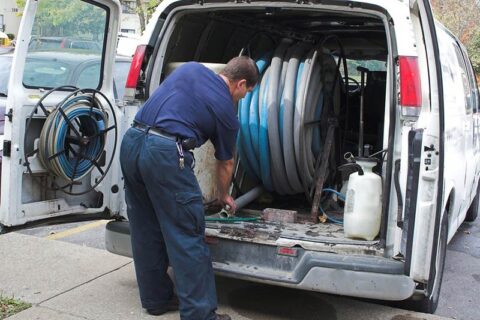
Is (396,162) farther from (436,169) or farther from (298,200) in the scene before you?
(298,200)

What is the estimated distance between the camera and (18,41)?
3.60m

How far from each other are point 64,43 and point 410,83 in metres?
2.38

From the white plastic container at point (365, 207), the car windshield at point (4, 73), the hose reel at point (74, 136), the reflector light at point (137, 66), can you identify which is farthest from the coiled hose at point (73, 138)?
the car windshield at point (4, 73)

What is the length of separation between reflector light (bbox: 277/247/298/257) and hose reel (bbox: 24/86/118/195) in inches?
57.0

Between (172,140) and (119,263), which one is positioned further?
(119,263)

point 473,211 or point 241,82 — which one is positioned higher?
point 241,82

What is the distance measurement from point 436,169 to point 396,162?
23cm

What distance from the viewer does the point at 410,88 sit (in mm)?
3182

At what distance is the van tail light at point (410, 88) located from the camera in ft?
10.4

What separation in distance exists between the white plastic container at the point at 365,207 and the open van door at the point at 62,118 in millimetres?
1677

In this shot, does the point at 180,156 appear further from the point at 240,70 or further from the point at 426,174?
the point at 426,174

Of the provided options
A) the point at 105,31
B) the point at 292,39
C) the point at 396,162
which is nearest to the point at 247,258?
the point at 396,162

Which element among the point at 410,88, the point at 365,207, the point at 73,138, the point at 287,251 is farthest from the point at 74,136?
the point at 410,88

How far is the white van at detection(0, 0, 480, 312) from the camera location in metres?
3.19
